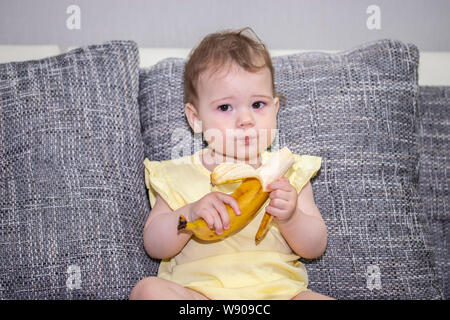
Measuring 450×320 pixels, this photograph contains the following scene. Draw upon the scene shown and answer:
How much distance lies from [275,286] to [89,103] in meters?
0.70

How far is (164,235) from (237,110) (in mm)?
367

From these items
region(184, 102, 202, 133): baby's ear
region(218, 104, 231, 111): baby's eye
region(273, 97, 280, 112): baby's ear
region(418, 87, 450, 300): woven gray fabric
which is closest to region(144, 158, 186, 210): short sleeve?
region(184, 102, 202, 133): baby's ear

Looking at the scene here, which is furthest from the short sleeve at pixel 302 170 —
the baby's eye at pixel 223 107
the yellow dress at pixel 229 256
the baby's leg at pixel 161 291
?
the baby's leg at pixel 161 291

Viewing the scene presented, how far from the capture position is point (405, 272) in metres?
1.26

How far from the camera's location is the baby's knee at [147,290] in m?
1.05

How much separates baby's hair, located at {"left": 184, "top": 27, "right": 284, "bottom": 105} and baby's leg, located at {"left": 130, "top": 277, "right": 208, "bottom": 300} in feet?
1.62

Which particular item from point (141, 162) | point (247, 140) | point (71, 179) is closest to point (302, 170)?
point (247, 140)

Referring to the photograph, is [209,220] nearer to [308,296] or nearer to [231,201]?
[231,201]

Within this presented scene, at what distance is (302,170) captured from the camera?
50.3 inches

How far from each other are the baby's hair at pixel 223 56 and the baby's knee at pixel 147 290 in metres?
0.49

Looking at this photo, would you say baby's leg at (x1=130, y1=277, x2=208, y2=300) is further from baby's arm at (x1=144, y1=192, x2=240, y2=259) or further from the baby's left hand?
the baby's left hand

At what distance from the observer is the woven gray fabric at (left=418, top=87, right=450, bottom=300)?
60.0 inches
